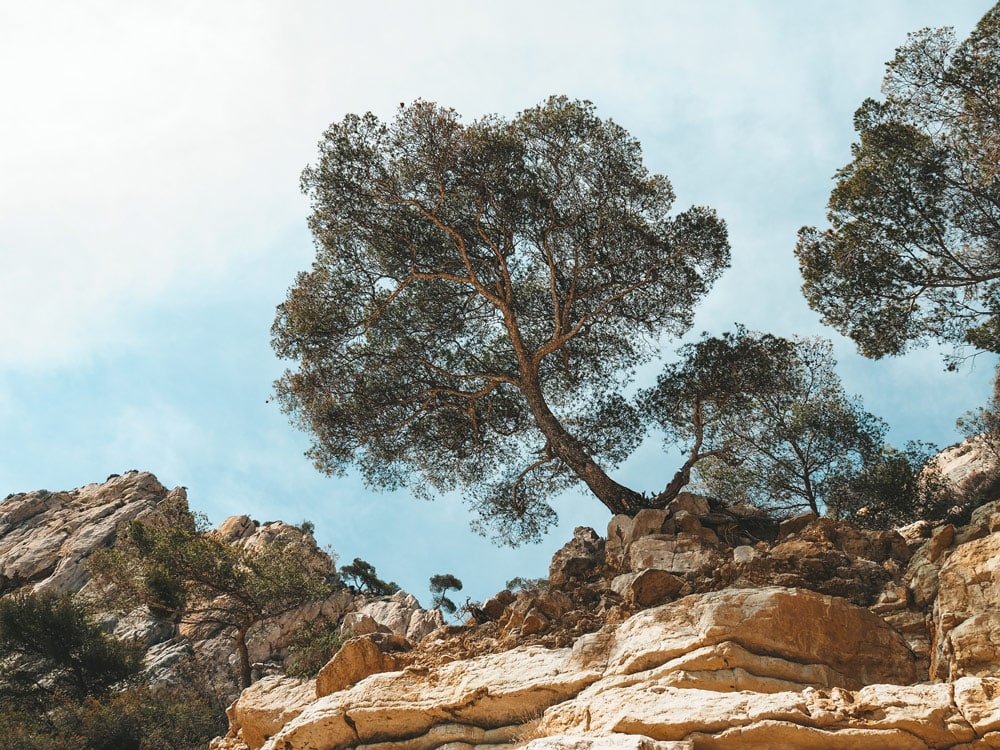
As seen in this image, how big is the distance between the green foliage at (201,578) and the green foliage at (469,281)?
4.21 metres

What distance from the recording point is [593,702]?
8336 mm

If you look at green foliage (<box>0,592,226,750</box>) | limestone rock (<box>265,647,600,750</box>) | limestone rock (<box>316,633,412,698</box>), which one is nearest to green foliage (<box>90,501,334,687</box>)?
green foliage (<box>0,592,226,750</box>)


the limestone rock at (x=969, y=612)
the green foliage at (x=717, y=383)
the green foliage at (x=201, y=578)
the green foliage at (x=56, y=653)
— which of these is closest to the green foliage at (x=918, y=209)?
the green foliage at (x=717, y=383)

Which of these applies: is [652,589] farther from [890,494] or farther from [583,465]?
[890,494]

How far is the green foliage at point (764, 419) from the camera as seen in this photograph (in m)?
18.3

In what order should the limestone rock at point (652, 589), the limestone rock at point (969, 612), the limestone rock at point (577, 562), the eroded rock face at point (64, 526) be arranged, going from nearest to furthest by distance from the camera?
the limestone rock at point (969, 612)
the limestone rock at point (652, 589)
the limestone rock at point (577, 562)
the eroded rock face at point (64, 526)

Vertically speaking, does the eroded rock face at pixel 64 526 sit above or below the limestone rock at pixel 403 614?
above

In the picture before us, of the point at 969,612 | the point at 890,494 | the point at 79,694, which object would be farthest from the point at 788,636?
the point at 79,694

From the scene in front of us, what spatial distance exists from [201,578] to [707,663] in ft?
49.8

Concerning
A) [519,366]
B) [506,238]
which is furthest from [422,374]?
[506,238]

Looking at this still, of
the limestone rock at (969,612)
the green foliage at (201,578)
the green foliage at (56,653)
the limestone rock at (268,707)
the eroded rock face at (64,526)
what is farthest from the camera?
the eroded rock face at (64,526)

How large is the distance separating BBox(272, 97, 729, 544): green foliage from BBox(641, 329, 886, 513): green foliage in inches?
52.4

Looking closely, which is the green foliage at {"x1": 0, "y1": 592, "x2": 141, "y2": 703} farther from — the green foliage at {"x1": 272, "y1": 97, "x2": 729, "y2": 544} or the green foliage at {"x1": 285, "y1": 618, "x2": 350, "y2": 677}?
the green foliage at {"x1": 272, "y1": 97, "x2": 729, "y2": 544}

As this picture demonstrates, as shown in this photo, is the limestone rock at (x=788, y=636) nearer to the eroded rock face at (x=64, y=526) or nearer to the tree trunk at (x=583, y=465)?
the tree trunk at (x=583, y=465)
